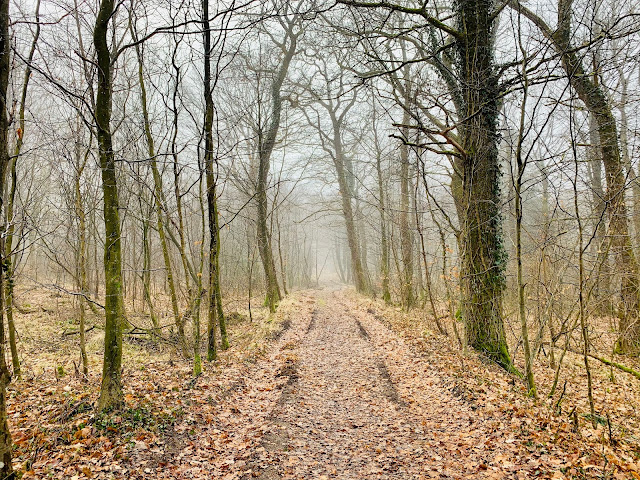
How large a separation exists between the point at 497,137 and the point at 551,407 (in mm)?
4629

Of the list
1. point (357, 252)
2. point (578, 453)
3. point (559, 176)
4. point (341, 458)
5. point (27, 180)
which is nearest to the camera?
point (578, 453)

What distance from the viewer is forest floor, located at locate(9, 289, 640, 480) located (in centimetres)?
396

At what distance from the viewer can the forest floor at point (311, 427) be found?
396cm

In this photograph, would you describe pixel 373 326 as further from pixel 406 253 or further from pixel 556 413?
pixel 556 413

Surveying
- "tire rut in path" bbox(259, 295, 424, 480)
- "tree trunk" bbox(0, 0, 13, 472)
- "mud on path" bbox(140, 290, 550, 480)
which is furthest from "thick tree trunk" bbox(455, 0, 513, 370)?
"tree trunk" bbox(0, 0, 13, 472)

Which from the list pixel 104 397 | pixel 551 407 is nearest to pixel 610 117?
pixel 551 407

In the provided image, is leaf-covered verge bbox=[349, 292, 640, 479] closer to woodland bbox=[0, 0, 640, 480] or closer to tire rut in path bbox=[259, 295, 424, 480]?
woodland bbox=[0, 0, 640, 480]

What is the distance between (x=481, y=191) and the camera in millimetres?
6980

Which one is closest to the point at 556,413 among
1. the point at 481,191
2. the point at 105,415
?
the point at 481,191

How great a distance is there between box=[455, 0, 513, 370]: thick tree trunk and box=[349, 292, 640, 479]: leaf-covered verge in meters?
0.64

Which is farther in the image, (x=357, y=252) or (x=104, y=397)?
(x=357, y=252)

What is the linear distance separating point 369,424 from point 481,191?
15.0ft

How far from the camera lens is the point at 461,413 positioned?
204 inches

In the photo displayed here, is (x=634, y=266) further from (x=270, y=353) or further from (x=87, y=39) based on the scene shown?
(x=87, y=39)
